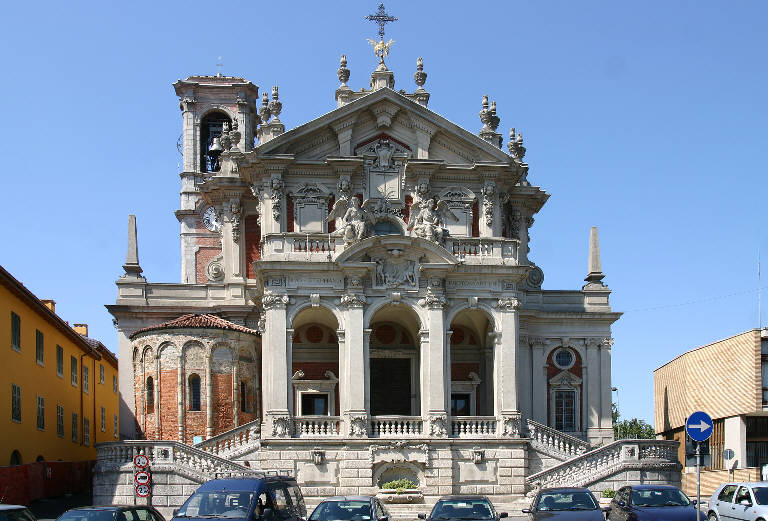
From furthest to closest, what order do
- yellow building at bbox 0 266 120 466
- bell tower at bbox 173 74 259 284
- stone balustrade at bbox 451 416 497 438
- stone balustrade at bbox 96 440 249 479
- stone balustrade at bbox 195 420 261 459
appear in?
1. bell tower at bbox 173 74 259 284
2. stone balustrade at bbox 451 416 497 438
3. stone balustrade at bbox 195 420 261 459
4. yellow building at bbox 0 266 120 466
5. stone balustrade at bbox 96 440 249 479

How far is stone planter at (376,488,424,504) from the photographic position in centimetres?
3847

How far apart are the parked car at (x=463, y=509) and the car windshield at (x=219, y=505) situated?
463 cm

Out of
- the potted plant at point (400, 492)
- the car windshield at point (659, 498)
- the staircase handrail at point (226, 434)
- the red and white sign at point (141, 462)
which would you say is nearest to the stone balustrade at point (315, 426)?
the staircase handrail at point (226, 434)

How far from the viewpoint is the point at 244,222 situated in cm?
4859

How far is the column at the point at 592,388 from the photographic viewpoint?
48000 mm

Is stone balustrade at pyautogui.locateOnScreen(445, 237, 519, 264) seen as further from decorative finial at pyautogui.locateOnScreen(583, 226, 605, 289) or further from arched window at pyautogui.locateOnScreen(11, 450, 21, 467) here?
arched window at pyautogui.locateOnScreen(11, 450, 21, 467)

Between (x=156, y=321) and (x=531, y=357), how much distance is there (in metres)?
16.5

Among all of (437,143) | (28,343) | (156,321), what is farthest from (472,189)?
(28,343)

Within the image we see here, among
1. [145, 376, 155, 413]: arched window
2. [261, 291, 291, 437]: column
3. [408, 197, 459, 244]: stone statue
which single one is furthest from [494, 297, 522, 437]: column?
[145, 376, 155, 413]: arched window

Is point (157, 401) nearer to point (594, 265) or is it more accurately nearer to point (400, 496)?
point (400, 496)

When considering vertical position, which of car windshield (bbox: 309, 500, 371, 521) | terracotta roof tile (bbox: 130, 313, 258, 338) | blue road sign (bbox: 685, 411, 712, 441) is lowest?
car windshield (bbox: 309, 500, 371, 521)

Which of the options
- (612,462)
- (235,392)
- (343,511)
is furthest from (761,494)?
(235,392)

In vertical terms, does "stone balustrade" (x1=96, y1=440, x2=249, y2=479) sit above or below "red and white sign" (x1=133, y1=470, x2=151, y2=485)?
below

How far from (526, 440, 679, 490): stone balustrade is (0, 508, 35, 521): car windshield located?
2185 cm
